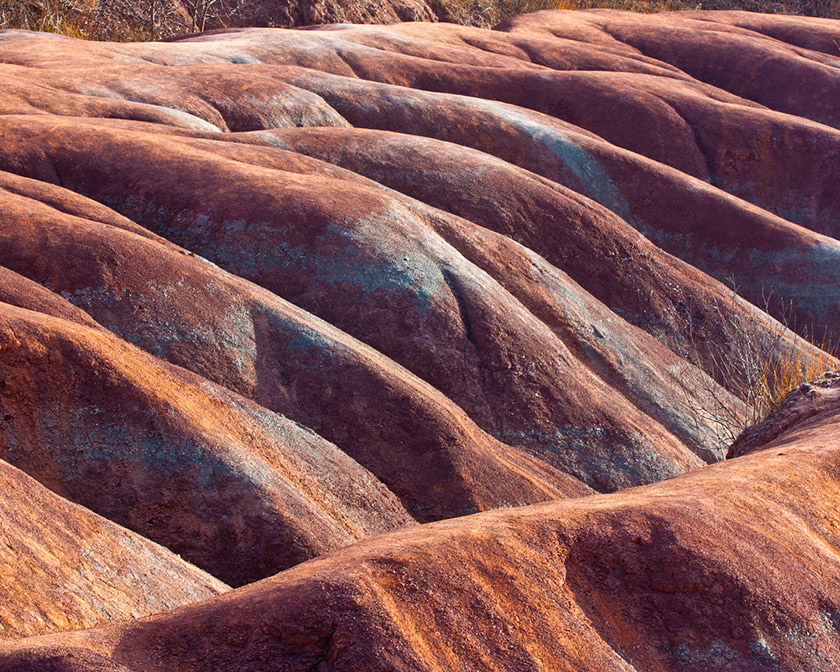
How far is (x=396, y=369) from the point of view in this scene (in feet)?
27.9

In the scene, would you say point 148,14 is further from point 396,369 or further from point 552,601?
point 552,601

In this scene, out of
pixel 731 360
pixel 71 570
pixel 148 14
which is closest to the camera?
pixel 71 570

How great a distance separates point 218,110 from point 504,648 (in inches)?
468

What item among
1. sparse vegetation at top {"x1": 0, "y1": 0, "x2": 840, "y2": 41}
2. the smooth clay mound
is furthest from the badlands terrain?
sparse vegetation at top {"x1": 0, "y1": 0, "x2": 840, "y2": 41}

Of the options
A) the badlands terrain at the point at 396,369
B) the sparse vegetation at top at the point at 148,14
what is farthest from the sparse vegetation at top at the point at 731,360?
the sparse vegetation at top at the point at 148,14

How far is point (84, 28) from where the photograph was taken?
24.8 m

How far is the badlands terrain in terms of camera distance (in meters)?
3.85

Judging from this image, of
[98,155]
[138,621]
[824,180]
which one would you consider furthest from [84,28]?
[138,621]

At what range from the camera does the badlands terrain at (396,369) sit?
3.85 meters

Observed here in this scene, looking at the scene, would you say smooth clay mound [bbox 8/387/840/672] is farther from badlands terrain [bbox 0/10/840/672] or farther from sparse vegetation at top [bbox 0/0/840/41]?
sparse vegetation at top [bbox 0/0/840/41]

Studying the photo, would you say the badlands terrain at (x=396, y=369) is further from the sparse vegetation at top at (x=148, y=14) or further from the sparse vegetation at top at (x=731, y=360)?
the sparse vegetation at top at (x=148, y=14)

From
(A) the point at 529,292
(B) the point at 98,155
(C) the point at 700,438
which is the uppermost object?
(B) the point at 98,155

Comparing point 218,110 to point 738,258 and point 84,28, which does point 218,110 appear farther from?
point 84,28

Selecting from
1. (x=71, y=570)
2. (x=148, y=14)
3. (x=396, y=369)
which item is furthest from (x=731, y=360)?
(x=148, y=14)
